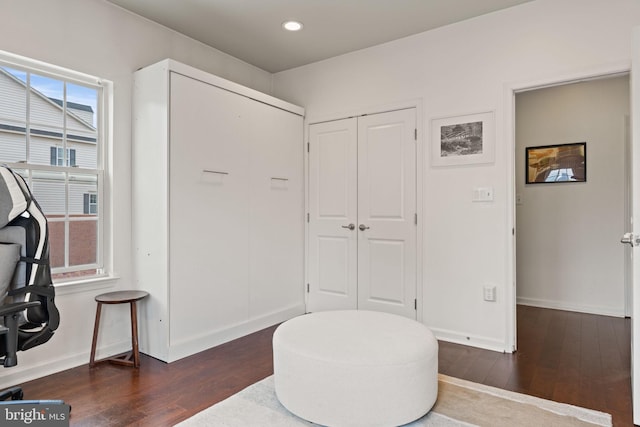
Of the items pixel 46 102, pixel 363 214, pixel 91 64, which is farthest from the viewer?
pixel 363 214

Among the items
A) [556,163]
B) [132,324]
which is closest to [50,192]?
[132,324]

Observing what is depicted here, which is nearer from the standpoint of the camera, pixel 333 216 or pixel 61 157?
pixel 61 157

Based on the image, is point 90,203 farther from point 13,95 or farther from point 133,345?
point 133,345

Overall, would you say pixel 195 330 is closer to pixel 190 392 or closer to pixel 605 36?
pixel 190 392

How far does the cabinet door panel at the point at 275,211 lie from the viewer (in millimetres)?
3539

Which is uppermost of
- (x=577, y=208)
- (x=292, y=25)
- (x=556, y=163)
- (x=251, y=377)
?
(x=292, y=25)

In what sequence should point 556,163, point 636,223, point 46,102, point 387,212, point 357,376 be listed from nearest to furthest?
point 357,376
point 636,223
point 46,102
point 387,212
point 556,163

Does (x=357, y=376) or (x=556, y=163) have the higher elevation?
(x=556, y=163)

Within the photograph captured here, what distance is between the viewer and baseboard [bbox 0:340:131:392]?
238 centimetres

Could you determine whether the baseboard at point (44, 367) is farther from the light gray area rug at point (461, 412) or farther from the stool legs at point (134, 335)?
the light gray area rug at point (461, 412)

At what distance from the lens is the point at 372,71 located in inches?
146

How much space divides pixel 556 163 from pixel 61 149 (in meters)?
4.78

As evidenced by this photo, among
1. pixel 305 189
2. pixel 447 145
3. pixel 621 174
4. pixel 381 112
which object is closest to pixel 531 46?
pixel 447 145

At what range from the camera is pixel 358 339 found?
2059 millimetres
